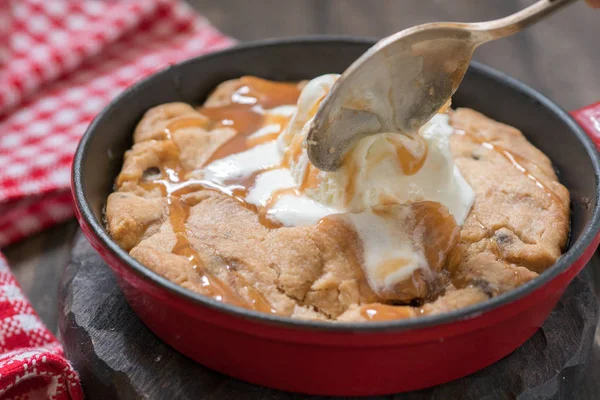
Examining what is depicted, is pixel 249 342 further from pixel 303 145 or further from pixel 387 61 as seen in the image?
pixel 387 61

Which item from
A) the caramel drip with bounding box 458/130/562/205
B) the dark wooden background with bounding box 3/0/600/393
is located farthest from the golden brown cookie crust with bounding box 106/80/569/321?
the dark wooden background with bounding box 3/0/600/393

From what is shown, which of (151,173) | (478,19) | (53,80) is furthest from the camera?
(478,19)

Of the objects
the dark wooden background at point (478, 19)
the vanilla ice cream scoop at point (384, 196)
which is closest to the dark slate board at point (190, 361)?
the vanilla ice cream scoop at point (384, 196)

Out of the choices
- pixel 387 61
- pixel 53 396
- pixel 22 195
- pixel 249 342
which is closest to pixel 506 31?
pixel 387 61

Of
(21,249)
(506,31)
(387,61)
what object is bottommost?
(21,249)

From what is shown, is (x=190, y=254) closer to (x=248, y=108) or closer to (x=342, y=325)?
(x=342, y=325)

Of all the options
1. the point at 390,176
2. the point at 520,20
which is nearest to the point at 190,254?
the point at 390,176
